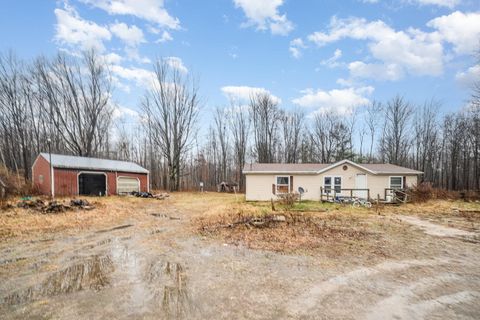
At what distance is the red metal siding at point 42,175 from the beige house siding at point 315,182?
15.6m

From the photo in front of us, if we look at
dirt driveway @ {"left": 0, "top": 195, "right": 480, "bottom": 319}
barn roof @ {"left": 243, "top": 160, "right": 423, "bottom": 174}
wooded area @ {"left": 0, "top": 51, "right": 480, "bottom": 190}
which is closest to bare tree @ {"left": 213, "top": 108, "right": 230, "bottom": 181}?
wooded area @ {"left": 0, "top": 51, "right": 480, "bottom": 190}

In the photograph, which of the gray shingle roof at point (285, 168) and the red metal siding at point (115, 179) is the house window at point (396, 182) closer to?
the gray shingle roof at point (285, 168)

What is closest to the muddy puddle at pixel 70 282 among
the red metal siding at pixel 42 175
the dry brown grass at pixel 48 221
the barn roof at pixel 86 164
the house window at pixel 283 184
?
the dry brown grass at pixel 48 221

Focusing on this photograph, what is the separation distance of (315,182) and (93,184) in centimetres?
1944

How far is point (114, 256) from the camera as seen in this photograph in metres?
5.91

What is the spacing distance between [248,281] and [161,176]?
123 feet

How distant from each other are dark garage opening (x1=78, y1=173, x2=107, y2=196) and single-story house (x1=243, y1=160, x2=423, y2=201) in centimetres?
1307

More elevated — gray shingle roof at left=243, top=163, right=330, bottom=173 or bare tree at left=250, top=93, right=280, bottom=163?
bare tree at left=250, top=93, right=280, bottom=163

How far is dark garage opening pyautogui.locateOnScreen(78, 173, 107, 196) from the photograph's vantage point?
20853 millimetres

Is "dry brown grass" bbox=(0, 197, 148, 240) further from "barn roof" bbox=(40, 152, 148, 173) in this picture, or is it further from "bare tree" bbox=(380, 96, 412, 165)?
"bare tree" bbox=(380, 96, 412, 165)

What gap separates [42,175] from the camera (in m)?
18.9

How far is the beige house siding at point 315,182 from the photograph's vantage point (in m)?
18.2

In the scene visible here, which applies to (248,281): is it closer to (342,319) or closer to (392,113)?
(342,319)

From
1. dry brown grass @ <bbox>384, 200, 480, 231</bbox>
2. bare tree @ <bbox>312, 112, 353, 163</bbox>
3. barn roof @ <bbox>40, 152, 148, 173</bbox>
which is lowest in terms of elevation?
dry brown grass @ <bbox>384, 200, 480, 231</bbox>
